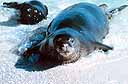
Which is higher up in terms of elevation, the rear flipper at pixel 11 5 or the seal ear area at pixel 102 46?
the seal ear area at pixel 102 46

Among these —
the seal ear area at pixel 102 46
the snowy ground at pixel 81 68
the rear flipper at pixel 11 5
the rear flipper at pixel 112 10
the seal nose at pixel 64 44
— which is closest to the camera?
the snowy ground at pixel 81 68

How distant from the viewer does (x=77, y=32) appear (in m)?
6.16

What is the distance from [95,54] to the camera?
248 inches

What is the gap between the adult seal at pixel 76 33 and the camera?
5.79m

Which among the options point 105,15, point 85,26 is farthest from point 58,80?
point 105,15

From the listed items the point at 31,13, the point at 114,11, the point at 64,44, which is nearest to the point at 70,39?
the point at 64,44

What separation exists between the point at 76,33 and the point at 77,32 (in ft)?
0.30

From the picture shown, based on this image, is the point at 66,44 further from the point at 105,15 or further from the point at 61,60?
the point at 105,15

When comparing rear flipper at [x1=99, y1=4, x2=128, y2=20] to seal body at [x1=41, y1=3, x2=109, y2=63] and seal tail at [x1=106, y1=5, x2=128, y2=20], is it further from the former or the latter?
seal body at [x1=41, y1=3, x2=109, y2=63]

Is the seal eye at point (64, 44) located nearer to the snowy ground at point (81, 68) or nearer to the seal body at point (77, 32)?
the seal body at point (77, 32)

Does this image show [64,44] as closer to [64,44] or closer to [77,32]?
[64,44]

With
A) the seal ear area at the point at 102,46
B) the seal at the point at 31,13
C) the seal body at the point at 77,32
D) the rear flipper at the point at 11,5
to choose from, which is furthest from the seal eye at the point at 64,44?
the rear flipper at the point at 11,5

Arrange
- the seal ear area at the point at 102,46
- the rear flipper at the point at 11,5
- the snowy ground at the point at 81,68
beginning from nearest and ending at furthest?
1. the snowy ground at the point at 81,68
2. the seal ear area at the point at 102,46
3. the rear flipper at the point at 11,5

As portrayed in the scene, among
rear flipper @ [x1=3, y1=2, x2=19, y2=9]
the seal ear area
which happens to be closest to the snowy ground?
the seal ear area
